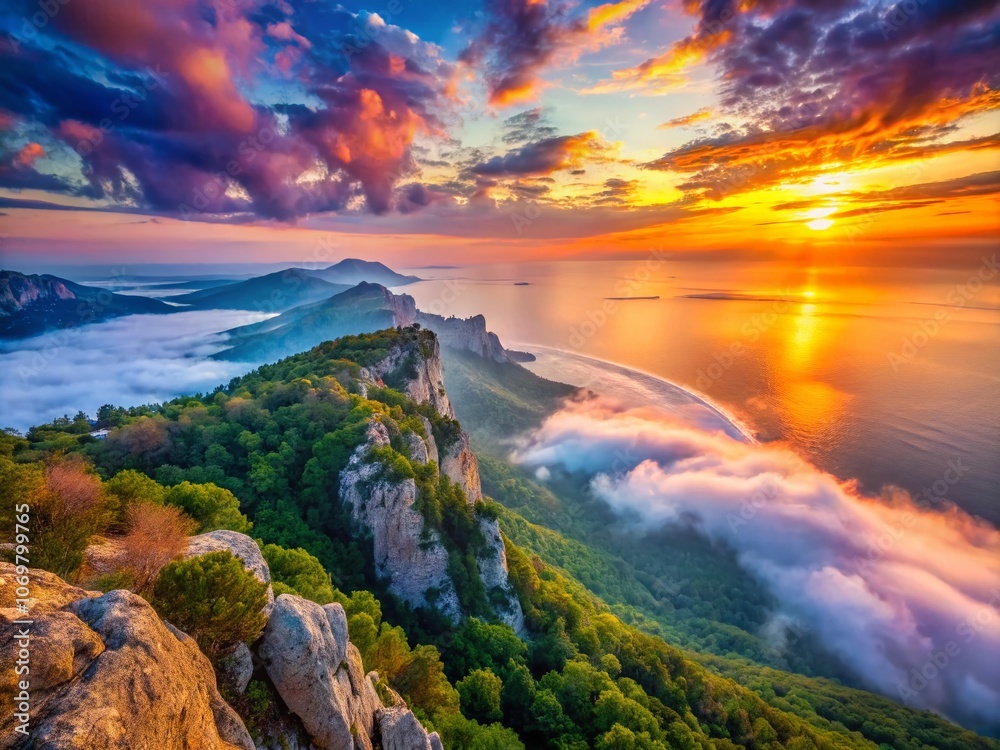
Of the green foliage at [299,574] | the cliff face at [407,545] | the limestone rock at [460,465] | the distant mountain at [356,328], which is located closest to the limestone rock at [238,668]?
the green foliage at [299,574]

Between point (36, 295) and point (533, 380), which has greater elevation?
point (36, 295)

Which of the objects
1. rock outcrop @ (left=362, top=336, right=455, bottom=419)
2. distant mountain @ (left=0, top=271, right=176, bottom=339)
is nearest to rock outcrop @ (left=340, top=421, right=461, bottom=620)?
rock outcrop @ (left=362, top=336, right=455, bottom=419)

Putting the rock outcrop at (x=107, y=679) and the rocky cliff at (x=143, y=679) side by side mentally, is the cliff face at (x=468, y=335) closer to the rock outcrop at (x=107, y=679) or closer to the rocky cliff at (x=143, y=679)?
the rocky cliff at (x=143, y=679)

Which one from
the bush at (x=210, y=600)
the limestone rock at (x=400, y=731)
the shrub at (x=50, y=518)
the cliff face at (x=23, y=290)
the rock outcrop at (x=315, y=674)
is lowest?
the limestone rock at (x=400, y=731)

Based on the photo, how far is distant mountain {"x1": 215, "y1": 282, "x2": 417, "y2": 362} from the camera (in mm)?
171125

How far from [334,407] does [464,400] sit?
102 metres

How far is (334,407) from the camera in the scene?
158ft

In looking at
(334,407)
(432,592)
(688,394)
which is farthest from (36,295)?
(688,394)

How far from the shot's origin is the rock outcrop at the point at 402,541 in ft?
127

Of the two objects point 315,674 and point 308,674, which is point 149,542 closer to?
point 308,674

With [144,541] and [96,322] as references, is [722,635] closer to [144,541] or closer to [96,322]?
[144,541]

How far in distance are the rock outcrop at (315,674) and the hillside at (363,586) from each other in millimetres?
64

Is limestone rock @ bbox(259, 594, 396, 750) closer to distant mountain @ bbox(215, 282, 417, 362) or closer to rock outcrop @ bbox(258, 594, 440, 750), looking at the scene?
rock outcrop @ bbox(258, 594, 440, 750)

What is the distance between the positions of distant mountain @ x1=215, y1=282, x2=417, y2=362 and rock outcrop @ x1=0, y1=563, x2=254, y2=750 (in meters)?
159
